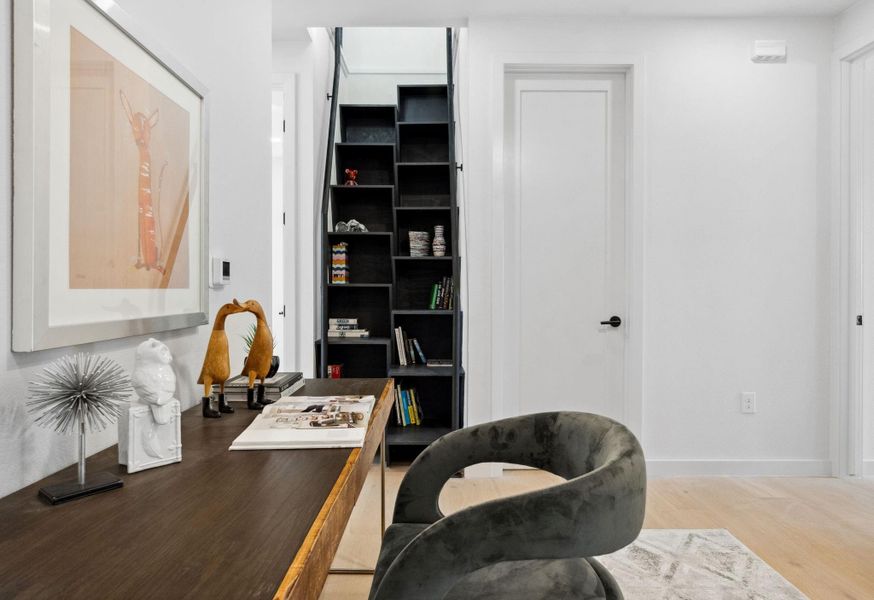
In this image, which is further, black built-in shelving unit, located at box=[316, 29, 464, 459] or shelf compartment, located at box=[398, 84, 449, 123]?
shelf compartment, located at box=[398, 84, 449, 123]

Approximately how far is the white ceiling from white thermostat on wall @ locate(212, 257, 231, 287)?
73.1 inches

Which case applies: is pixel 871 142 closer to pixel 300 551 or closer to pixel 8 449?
pixel 300 551

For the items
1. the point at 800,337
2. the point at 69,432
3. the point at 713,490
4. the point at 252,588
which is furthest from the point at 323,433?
the point at 800,337

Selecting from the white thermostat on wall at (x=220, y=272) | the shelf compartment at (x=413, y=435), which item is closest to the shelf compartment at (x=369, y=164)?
the shelf compartment at (x=413, y=435)

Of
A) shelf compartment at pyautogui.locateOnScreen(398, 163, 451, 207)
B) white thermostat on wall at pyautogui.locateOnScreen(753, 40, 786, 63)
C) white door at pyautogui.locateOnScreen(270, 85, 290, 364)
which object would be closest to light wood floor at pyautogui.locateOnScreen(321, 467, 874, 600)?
white door at pyautogui.locateOnScreen(270, 85, 290, 364)

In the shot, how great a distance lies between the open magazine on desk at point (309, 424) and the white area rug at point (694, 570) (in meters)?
1.24

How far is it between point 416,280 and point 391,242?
33 cm

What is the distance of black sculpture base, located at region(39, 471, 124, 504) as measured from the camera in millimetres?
859

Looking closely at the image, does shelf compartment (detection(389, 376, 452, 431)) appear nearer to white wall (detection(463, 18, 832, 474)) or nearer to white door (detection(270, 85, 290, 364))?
white wall (detection(463, 18, 832, 474))

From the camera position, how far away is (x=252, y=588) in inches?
23.9

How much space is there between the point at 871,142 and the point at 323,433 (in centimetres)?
342

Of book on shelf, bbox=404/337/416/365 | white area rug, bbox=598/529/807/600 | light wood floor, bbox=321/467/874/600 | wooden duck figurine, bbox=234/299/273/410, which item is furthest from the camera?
book on shelf, bbox=404/337/416/365

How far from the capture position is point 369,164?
3914mm

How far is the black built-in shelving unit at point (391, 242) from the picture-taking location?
3.51 m
